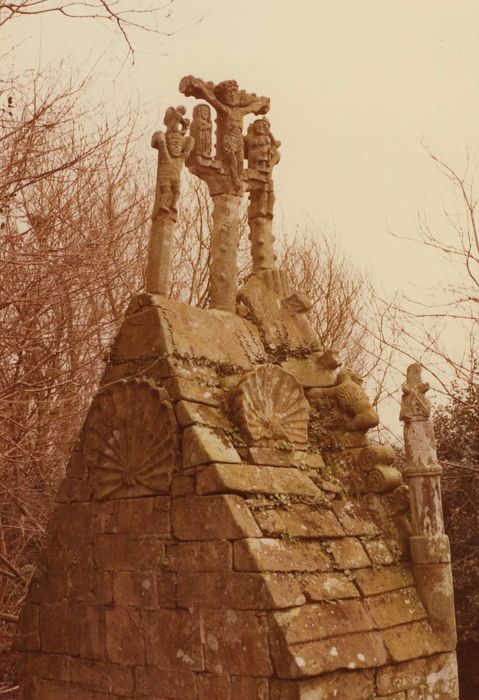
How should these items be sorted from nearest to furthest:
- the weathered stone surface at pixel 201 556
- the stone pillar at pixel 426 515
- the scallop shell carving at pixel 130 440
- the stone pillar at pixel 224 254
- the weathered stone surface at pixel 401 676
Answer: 1. the weathered stone surface at pixel 201 556
2. the weathered stone surface at pixel 401 676
3. the scallop shell carving at pixel 130 440
4. the stone pillar at pixel 426 515
5. the stone pillar at pixel 224 254

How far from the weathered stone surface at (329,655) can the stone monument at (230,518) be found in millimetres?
12

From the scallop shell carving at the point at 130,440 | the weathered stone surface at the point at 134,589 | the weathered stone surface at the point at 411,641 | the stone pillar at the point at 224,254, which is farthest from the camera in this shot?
the stone pillar at the point at 224,254

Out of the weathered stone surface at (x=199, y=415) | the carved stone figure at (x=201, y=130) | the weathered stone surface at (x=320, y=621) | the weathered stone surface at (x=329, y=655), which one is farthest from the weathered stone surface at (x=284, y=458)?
the carved stone figure at (x=201, y=130)

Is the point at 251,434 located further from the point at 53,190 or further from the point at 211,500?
the point at 53,190

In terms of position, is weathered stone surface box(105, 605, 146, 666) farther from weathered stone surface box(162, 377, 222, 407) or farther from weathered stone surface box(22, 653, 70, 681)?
weathered stone surface box(162, 377, 222, 407)

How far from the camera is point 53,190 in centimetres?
1109

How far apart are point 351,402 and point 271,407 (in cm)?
82

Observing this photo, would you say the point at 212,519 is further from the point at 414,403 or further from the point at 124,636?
the point at 414,403

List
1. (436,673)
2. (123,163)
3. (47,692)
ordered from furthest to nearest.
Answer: (123,163) → (47,692) → (436,673)

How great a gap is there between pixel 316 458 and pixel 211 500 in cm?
118

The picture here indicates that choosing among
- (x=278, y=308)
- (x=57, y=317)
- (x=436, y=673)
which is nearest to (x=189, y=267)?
(x=57, y=317)

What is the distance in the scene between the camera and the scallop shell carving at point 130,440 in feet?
19.7

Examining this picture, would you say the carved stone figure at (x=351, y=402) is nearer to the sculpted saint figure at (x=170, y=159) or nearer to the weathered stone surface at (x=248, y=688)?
the sculpted saint figure at (x=170, y=159)

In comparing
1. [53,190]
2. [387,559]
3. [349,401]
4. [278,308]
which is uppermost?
[53,190]
